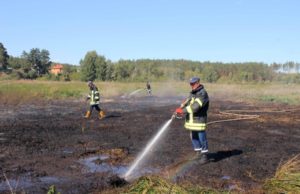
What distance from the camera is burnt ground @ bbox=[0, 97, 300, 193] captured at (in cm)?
848

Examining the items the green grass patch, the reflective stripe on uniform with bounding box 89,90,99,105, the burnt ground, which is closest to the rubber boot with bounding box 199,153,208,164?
the burnt ground

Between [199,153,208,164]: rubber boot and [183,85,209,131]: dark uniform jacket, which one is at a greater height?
[183,85,209,131]: dark uniform jacket

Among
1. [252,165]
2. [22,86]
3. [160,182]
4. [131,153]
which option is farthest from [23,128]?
[22,86]

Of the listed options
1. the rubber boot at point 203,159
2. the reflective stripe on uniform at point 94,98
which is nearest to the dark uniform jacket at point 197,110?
the rubber boot at point 203,159

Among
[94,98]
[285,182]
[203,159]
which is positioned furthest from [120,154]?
[94,98]

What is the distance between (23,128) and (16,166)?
769 cm

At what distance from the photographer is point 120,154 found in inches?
452

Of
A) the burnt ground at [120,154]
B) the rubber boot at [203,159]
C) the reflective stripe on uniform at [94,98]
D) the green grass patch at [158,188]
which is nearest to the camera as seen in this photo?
the green grass patch at [158,188]

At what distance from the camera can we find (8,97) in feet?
134

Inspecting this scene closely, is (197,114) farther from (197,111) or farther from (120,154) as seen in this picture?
(120,154)

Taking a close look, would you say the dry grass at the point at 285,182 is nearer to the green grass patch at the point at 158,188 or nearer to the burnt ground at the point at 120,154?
the green grass patch at the point at 158,188

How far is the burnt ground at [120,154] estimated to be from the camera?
8477mm

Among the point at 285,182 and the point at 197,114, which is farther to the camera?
the point at 197,114

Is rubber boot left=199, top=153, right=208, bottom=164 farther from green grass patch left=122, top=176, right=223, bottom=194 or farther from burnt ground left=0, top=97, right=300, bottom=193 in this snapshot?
green grass patch left=122, top=176, right=223, bottom=194
